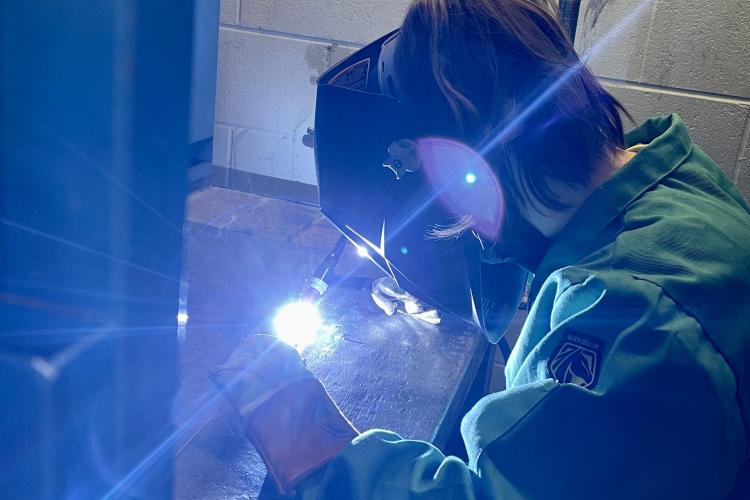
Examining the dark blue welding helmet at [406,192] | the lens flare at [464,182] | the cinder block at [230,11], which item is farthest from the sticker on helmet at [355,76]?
the cinder block at [230,11]

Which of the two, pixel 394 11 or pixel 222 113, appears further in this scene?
pixel 222 113

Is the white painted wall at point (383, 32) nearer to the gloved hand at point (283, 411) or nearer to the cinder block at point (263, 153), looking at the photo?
the cinder block at point (263, 153)

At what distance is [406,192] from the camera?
98cm

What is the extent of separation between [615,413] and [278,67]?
224 cm

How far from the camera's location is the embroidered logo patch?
26.1 inches

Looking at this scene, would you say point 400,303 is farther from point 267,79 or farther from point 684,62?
point 267,79

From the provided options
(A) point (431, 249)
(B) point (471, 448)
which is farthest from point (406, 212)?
(B) point (471, 448)

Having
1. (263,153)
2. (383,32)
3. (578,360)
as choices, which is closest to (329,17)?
(383,32)

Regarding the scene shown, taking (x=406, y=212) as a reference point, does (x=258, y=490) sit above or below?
below

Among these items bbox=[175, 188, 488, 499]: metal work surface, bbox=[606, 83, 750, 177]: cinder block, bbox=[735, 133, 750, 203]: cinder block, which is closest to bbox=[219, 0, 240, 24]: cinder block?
bbox=[175, 188, 488, 499]: metal work surface

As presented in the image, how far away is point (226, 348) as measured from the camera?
115 centimetres

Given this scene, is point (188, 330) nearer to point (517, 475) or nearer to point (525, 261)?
point (525, 261)

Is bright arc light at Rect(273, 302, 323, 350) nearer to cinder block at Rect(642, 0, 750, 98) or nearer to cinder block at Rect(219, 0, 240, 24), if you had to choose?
cinder block at Rect(642, 0, 750, 98)

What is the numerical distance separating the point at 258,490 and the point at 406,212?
0.39m
